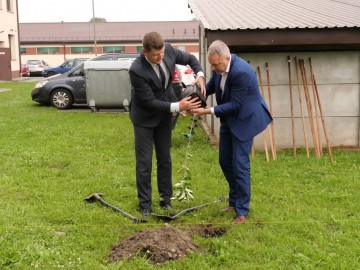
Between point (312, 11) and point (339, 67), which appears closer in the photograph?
point (339, 67)

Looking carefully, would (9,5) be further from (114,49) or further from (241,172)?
(241,172)

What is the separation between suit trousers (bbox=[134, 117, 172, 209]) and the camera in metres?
5.43

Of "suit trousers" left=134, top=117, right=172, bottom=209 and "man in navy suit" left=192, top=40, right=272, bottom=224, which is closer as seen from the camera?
"man in navy suit" left=192, top=40, right=272, bottom=224

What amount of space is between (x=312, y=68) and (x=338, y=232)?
4.51 metres

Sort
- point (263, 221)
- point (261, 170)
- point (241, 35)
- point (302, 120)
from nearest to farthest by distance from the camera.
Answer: point (263, 221)
point (261, 170)
point (241, 35)
point (302, 120)

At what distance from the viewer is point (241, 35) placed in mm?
8133

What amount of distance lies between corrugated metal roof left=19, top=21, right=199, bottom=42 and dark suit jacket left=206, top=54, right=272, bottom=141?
160ft

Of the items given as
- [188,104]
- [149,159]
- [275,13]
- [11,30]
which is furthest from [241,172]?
[11,30]

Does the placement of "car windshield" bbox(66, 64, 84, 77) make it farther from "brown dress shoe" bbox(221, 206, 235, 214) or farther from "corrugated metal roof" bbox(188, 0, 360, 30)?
"brown dress shoe" bbox(221, 206, 235, 214)

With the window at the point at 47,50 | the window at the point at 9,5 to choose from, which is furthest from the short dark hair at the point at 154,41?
the window at the point at 47,50

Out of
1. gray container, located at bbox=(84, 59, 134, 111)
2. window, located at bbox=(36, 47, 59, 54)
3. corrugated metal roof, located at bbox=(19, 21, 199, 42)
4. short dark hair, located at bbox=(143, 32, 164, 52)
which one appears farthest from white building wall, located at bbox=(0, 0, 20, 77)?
short dark hair, located at bbox=(143, 32, 164, 52)

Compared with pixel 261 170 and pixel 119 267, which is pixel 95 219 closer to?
pixel 119 267

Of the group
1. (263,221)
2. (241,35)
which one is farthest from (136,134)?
(241,35)

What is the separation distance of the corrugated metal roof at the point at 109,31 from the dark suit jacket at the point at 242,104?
4869cm
